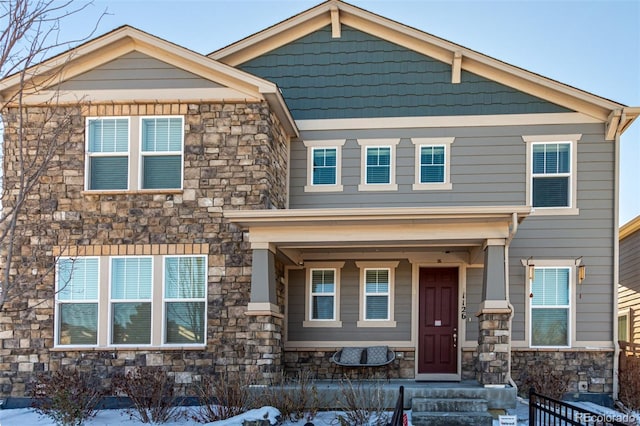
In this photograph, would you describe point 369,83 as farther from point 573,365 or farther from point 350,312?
point 573,365

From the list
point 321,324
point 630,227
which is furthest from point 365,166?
point 630,227

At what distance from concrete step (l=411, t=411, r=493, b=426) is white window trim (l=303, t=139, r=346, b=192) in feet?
16.1

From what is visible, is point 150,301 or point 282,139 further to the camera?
point 282,139

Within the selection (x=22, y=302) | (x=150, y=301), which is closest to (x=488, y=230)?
(x=150, y=301)

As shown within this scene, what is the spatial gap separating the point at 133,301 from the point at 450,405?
5.53 m

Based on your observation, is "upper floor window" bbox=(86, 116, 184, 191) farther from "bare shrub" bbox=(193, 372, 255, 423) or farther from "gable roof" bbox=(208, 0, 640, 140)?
"bare shrub" bbox=(193, 372, 255, 423)

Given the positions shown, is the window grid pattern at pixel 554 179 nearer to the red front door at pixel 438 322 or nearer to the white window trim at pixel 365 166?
the red front door at pixel 438 322

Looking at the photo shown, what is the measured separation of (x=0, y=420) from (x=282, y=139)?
21.7 feet

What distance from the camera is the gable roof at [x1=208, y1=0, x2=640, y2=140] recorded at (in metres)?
12.0

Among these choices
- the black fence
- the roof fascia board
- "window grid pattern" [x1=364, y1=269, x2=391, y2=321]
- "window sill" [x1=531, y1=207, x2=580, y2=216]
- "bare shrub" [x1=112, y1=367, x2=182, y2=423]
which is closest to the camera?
the black fence

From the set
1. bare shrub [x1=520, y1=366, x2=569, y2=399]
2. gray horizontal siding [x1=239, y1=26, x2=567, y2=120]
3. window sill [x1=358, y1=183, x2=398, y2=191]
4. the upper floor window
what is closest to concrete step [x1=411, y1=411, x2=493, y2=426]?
bare shrub [x1=520, y1=366, x2=569, y2=399]

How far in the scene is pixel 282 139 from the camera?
12.3m

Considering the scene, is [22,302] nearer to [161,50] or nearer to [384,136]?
[161,50]

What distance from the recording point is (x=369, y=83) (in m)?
12.8
